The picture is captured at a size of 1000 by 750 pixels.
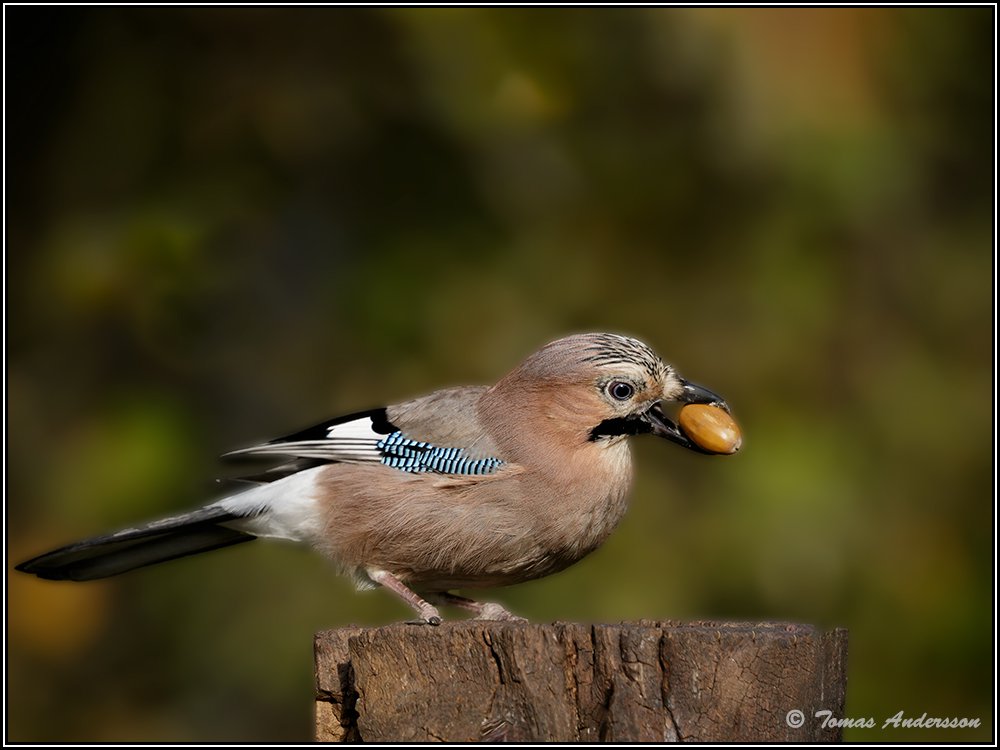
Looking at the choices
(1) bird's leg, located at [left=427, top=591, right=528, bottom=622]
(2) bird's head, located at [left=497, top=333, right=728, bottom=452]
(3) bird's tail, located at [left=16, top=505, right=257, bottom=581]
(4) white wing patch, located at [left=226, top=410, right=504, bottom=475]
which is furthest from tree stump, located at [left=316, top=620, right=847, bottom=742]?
(3) bird's tail, located at [left=16, top=505, right=257, bottom=581]

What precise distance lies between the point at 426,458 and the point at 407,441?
0.50 feet

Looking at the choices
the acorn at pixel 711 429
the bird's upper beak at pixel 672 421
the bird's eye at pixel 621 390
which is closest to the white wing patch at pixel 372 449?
the bird's eye at pixel 621 390

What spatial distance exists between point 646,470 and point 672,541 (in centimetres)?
54

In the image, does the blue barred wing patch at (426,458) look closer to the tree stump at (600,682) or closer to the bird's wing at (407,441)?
the bird's wing at (407,441)

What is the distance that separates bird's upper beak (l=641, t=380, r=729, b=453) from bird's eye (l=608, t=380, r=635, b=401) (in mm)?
122

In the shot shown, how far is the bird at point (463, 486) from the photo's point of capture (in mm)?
5262

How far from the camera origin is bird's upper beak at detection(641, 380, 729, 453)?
5434mm

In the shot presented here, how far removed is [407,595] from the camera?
5383 millimetres

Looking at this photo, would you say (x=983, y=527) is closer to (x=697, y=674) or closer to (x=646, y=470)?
(x=646, y=470)

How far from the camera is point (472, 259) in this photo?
8.42 meters

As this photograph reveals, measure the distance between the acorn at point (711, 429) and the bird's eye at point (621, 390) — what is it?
0.24 metres

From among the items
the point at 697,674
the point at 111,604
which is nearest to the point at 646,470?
the point at 111,604

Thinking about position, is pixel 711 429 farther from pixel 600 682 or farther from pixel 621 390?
pixel 600 682

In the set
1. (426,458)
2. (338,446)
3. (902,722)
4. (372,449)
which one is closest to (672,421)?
(426,458)
